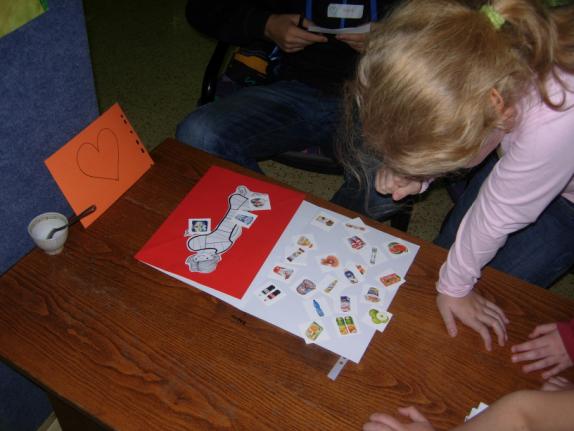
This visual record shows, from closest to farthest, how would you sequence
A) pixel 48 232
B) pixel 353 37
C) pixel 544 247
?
1. pixel 48 232
2. pixel 544 247
3. pixel 353 37

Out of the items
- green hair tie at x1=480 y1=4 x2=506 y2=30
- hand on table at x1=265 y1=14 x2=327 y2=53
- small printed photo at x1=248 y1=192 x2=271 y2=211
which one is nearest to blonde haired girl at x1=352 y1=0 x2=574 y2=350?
green hair tie at x1=480 y1=4 x2=506 y2=30

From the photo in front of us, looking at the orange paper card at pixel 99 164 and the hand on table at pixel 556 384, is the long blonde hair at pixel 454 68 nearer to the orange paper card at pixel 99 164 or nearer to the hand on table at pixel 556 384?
the hand on table at pixel 556 384

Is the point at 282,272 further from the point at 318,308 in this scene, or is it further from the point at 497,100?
the point at 497,100

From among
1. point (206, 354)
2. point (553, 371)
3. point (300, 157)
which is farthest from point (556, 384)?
point (300, 157)

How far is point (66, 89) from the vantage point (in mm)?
921

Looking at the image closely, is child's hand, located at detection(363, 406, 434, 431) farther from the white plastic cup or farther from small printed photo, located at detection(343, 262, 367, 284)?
the white plastic cup

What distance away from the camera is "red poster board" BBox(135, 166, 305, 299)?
3.04ft

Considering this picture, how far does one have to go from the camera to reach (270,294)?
0.90 metres

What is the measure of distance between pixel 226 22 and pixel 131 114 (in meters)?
1.02

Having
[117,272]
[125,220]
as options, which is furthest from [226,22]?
[117,272]

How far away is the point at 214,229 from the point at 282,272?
19cm

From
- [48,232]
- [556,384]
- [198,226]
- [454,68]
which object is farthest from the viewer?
[198,226]

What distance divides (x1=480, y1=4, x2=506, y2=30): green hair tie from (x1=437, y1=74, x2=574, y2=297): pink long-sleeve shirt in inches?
5.5

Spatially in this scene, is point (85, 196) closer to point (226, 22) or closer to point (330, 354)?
point (330, 354)
